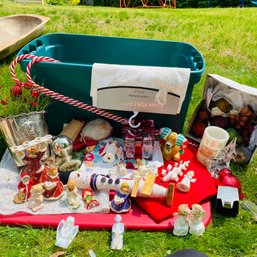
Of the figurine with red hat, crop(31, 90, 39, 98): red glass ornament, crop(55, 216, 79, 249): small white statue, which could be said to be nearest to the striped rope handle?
crop(31, 90, 39, 98): red glass ornament

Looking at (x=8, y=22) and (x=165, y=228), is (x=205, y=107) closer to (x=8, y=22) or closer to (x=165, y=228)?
(x=165, y=228)

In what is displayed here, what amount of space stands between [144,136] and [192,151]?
37cm

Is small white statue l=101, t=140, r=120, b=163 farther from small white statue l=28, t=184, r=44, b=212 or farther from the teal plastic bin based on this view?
small white statue l=28, t=184, r=44, b=212

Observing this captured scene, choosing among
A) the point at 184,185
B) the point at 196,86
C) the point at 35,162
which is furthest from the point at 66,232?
the point at 196,86

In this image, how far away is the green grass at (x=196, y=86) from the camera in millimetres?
1393

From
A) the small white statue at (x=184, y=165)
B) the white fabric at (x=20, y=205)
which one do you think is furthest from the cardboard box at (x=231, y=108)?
the white fabric at (x=20, y=205)

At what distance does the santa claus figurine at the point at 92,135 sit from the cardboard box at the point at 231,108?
59 cm

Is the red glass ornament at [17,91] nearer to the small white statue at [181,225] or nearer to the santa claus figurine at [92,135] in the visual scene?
the santa claus figurine at [92,135]

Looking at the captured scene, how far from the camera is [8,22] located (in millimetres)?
3309

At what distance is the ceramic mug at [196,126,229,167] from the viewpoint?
5.73ft

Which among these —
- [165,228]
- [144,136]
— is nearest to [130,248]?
[165,228]

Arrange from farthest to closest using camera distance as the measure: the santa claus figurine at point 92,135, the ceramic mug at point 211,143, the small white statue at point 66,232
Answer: the santa claus figurine at point 92,135
the ceramic mug at point 211,143
the small white statue at point 66,232

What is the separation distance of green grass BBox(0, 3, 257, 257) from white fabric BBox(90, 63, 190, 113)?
537 millimetres

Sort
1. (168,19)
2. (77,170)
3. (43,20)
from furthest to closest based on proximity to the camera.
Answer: (168,19), (43,20), (77,170)
